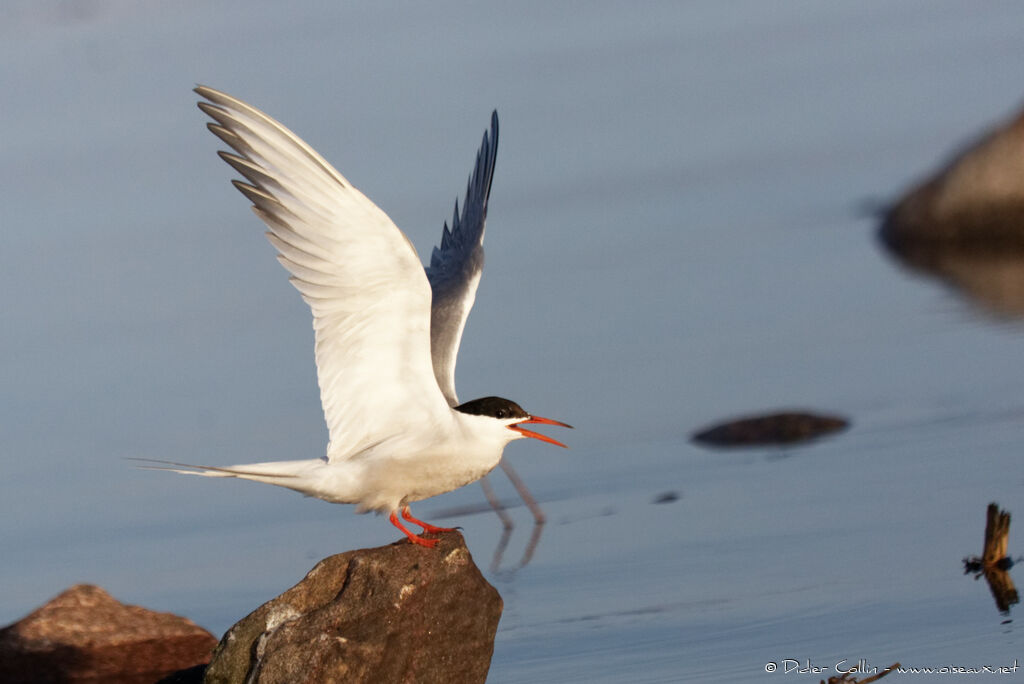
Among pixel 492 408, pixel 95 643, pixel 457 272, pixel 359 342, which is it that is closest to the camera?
pixel 359 342

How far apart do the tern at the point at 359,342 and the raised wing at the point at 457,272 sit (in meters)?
0.40

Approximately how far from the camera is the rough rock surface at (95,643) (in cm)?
803

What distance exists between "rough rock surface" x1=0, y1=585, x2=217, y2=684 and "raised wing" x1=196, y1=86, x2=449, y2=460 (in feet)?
4.64

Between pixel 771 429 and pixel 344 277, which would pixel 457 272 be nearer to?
pixel 344 277

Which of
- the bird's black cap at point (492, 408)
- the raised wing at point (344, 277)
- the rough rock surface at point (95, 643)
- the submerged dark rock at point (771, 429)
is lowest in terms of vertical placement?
the rough rock surface at point (95, 643)

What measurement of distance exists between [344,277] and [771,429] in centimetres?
536

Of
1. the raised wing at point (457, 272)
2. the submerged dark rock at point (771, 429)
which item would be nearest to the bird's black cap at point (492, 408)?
the raised wing at point (457, 272)

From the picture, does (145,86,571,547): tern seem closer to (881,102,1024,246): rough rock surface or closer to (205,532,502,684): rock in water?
(205,532,502,684): rock in water

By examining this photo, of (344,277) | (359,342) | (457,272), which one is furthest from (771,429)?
(344,277)

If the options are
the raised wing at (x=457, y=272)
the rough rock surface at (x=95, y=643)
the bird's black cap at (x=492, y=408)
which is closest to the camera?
the bird's black cap at (x=492, y=408)

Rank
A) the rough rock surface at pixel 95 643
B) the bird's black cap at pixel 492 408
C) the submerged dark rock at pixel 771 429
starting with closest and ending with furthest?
the bird's black cap at pixel 492 408 < the rough rock surface at pixel 95 643 < the submerged dark rock at pixel 771 429

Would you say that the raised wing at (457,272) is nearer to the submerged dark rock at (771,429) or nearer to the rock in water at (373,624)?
the rock in water at (373,624)

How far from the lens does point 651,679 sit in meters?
7.74

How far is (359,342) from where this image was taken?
7.22 meters
